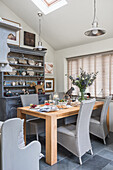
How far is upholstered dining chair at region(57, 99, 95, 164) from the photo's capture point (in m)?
2.07

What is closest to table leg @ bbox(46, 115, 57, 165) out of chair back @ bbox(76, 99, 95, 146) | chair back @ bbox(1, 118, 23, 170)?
chair back @ bbox(76, 99, 95, 146)

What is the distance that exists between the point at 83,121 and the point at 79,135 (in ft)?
0.70

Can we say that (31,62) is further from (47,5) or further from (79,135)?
(79,135)

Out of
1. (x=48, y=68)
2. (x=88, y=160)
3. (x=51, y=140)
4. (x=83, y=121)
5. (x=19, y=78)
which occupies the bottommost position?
(x=88, y=160)

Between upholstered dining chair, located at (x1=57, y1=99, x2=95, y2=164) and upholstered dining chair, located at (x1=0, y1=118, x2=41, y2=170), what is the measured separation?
1133 millimetres

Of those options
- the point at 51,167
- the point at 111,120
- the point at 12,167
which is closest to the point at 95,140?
the point at 111,120

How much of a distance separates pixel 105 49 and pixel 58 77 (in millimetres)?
1813

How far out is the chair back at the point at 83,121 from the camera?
80.0 inches

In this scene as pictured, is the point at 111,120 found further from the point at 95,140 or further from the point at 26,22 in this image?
the point at 26,22

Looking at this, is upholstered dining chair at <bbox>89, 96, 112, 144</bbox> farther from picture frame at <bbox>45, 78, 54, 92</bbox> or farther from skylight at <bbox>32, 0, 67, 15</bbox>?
skylight at <bbox>32, 0, 67, 15</bbox>

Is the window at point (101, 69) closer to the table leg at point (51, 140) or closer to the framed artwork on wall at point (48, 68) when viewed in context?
the framed artwork on wall at point (48, 68)

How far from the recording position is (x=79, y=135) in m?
2.11

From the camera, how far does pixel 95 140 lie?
9.95ft

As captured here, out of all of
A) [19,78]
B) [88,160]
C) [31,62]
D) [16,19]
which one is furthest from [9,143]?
[16,19]
